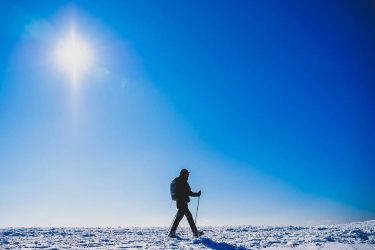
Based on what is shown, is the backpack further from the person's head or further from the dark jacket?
the person's head

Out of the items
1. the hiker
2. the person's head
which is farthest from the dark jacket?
the person's head

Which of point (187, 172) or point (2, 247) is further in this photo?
point (187, 172)

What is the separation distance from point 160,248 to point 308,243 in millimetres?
3883

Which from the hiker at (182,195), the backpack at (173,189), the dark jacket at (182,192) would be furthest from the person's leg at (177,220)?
the backpack at (173,189)

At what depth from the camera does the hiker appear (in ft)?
34.7

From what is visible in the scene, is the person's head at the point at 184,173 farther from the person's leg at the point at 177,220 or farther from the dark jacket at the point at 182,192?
the person's leg at the point at 177,220

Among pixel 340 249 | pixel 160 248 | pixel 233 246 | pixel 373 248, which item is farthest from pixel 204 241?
pixel 373 248

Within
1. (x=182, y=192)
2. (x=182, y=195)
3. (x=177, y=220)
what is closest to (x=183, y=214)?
(x=177, y=220)

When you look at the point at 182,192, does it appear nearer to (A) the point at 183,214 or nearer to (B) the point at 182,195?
(B) the point at 182,195

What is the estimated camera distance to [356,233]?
1021 centimetres

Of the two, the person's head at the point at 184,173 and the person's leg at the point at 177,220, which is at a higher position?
the person's head at the point at 184,173

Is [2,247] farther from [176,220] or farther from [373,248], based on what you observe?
[373,248]

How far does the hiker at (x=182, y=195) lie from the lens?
10.6 m

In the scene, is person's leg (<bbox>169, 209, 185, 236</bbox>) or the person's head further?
the person's head
